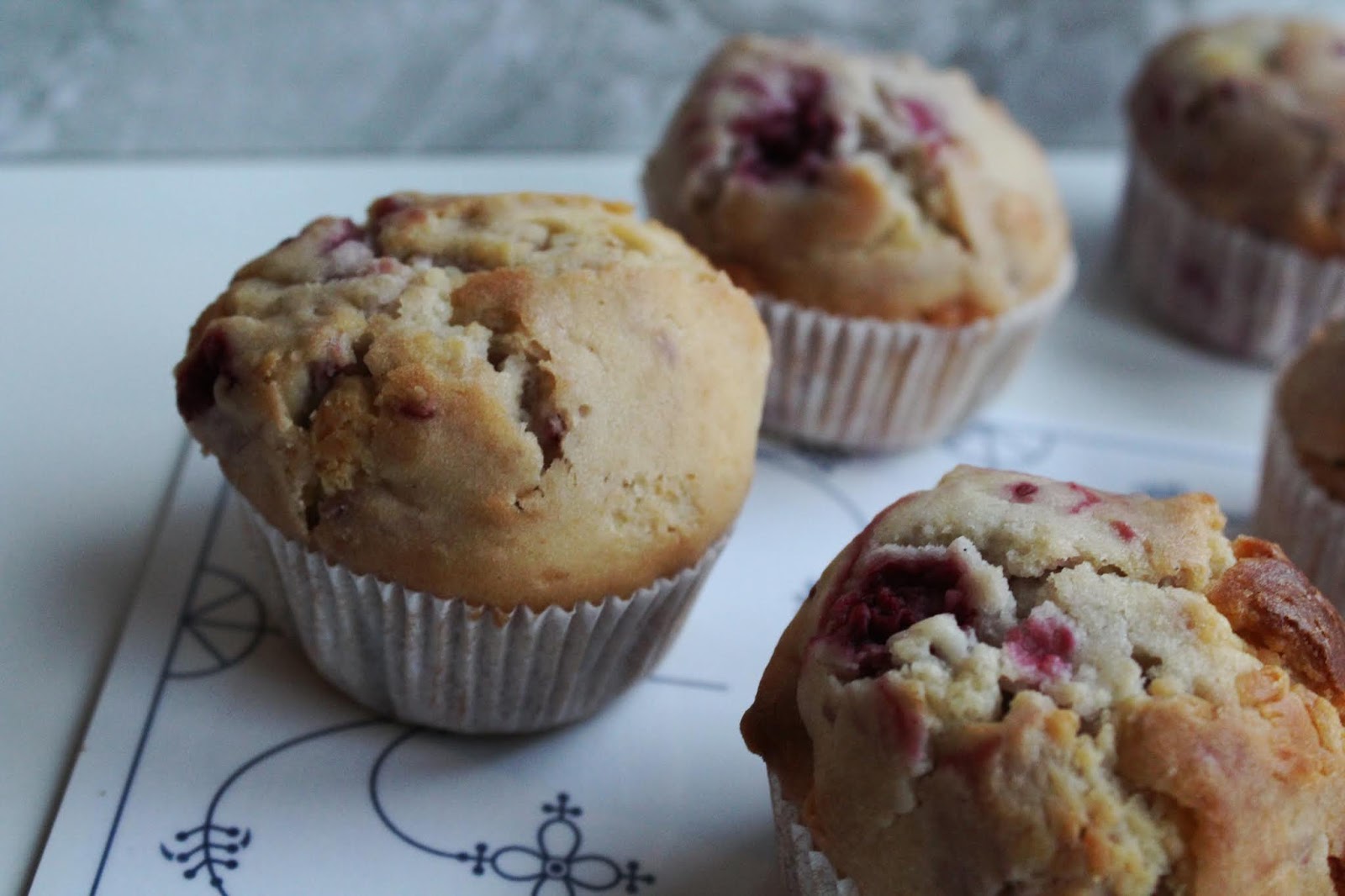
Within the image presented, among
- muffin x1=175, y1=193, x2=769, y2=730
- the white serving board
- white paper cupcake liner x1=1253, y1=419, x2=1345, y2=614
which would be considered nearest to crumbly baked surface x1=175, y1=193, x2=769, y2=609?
muffin x1=175, y1=193, x2=769, y2=730

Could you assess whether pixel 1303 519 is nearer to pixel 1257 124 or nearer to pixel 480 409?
pixel 1257 124

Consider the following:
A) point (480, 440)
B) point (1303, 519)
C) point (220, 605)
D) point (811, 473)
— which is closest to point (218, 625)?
point (220, 605)

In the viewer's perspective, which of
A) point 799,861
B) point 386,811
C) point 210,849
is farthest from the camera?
point 386,811

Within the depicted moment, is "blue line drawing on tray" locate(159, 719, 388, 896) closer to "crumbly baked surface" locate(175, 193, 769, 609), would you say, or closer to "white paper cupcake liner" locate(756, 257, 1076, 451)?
"crumbly baked surface" locate(175, 193, 769, 609)

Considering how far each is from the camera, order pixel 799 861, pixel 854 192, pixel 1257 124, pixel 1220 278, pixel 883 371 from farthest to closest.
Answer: pixel 1220 278
pixel 1257 124
pixel 883 371
pixel 854 192
pixel 799 861

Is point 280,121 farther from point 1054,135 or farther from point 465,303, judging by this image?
point 1054,135

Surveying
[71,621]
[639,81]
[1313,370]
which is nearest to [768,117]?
[639,81]
